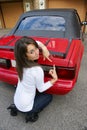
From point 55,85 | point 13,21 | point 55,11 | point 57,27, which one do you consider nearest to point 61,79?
point 55,85

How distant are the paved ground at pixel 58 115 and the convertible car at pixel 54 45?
400mm

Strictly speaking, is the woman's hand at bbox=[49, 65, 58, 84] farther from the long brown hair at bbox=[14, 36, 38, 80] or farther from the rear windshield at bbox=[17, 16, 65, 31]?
the rear windshield at bbox=[17, 16, 65, 31]

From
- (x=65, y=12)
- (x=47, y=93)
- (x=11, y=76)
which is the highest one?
(x=65, y=12)

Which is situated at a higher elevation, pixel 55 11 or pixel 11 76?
pixel 55 11

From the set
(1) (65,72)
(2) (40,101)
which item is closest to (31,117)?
(2) (40,101)

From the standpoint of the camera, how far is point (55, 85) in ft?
6.95

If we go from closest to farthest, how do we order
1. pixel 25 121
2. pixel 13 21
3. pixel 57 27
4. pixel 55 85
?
pixel 55 85, pixel 25 121, pixel 57 27, pixel 13 21

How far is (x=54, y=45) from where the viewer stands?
232 centimetres

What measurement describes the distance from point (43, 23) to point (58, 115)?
1750 mm

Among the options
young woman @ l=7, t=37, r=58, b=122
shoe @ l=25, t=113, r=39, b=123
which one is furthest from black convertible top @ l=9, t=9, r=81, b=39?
shoe @ l=25, t=113, r=39, b=123

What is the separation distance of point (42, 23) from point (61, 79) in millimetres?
1429

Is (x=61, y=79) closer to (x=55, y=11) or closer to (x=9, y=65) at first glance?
(x=9, y=65)

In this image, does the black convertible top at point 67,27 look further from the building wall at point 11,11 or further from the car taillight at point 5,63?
the building wall at point 11,11

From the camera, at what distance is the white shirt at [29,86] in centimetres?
187
